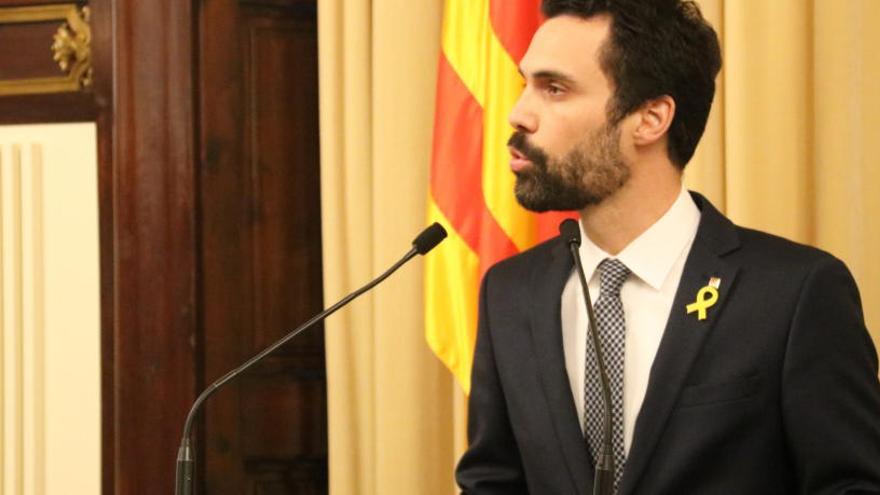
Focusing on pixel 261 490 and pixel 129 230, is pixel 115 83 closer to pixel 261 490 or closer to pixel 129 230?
pixel 129 230

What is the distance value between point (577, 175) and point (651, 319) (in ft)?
0.79

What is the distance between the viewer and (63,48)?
3291mm

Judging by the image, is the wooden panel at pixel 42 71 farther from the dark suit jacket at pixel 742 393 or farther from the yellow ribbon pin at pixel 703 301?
the yellow ribbon pin at pixel 703 301

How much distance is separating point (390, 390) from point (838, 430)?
4.69 ft

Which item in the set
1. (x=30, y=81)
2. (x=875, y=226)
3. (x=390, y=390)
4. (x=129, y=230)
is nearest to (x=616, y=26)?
(x=875, y=226)

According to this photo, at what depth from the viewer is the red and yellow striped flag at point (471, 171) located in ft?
9.30

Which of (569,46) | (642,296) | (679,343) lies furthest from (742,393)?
(569,46)

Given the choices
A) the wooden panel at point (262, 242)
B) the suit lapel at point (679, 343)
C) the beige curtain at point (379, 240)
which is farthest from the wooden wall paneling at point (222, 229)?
the suit lapel at point (679, 343)

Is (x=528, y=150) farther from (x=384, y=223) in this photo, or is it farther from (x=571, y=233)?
(x=384, y=223)

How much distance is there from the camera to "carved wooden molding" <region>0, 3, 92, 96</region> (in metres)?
3.29

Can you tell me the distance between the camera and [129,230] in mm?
3186

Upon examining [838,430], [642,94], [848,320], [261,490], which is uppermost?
[642,94]

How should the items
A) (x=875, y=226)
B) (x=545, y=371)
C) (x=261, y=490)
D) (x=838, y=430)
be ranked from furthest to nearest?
(x=261, y=490)
(x=875, y=226)
(x=545, y=371)
(x=838, y=430)

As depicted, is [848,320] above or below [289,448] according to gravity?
above
